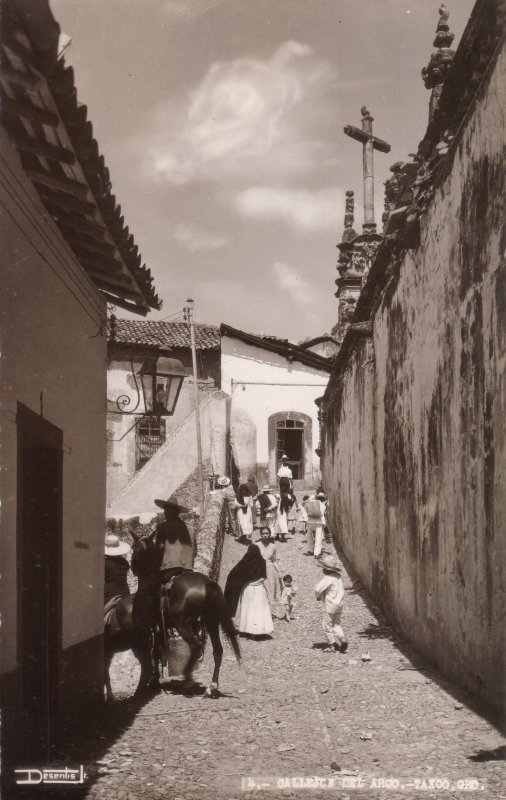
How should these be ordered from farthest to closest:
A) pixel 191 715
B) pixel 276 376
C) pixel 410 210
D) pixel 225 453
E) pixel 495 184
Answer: pixel 276 376 < pixel 225 453 < pixel 410 210 < pixel 191 715 < pixel 495 184

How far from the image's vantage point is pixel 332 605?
10922mm

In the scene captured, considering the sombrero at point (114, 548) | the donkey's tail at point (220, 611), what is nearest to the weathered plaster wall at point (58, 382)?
the donkey's tail at point (220, 611)

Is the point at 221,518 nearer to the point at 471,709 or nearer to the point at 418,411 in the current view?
the point at 418,411

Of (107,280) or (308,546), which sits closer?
(107,280)

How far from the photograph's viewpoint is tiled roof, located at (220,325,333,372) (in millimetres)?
32531

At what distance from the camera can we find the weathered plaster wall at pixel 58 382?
16.9ft

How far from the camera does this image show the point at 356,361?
16.5 meters

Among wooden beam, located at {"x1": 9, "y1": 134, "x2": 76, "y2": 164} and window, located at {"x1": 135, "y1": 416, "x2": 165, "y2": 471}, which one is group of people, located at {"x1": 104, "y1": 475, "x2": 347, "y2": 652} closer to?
wooden beam, located at {"x1": 9, "y1": 134, "x2": 76, "y2": 164}

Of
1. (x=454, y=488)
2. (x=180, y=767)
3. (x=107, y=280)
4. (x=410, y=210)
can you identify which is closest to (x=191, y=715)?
(x=180, y=767)

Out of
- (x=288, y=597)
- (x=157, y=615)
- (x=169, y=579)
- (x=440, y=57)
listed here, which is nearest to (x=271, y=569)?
(x=288, y=597)

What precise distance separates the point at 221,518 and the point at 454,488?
12.5 meters

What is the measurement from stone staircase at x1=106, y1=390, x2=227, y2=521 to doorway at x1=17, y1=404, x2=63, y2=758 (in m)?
16.7

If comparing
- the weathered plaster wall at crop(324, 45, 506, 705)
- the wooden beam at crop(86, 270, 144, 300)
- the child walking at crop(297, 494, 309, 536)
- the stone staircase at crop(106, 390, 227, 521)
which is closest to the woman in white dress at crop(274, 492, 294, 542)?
the child walking at crop(297, 494, 309, 536)

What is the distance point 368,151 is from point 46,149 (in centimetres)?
2876
